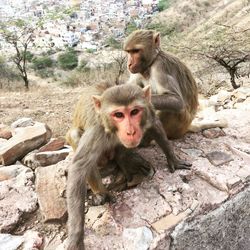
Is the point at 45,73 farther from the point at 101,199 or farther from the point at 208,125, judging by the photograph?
the point at 101,199

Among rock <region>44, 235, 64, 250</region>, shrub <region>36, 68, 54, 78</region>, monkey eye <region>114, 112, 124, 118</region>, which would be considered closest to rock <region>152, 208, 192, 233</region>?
rock <region>44, 235, 64, 250</region>

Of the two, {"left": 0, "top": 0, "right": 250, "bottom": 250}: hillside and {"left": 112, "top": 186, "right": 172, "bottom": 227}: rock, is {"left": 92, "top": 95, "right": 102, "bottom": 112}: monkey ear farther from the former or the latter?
{"left": 112, "top": 186, "right": 172, "bottom": 227}: rock

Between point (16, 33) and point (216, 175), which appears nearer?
point (216, 175)

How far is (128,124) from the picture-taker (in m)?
2.52

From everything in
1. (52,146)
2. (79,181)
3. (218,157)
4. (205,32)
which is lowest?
(205,32)

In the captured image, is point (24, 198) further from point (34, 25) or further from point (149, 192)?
point (34, 25)

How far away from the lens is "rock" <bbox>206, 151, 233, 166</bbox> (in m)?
3.30

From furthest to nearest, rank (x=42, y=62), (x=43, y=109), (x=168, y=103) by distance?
(x=42, y=62) < (x=43, y=109) < (x=168, y=103)

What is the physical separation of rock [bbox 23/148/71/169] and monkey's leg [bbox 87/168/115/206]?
2.67ft

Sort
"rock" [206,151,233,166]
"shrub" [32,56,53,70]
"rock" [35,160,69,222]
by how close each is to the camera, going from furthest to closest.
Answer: "shrub" [32,56,53,70] → "rock" [206,151,233,166] → "rock" [35,160,69,222]

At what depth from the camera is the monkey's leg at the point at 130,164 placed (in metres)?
3.11

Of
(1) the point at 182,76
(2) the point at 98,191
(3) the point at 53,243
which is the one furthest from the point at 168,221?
(1) the point at 182,76

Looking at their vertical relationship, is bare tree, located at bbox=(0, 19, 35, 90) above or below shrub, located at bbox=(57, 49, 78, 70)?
above

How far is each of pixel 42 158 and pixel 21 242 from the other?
3.67ft
